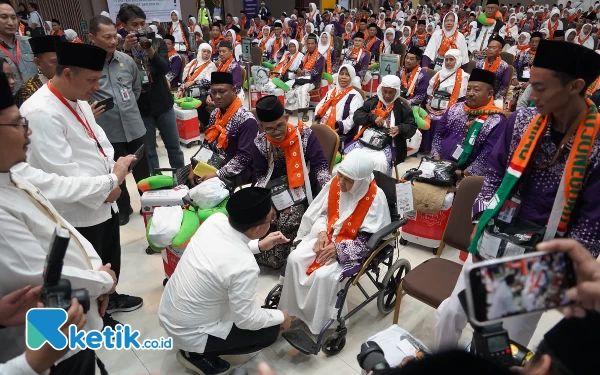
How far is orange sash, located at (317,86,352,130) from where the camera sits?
4.79 m

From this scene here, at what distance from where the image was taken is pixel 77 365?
1553mm

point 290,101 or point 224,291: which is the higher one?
point 224,291

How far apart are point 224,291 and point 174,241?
792 mm

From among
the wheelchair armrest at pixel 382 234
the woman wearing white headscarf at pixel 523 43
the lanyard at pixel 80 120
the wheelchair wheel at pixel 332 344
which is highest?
the lanyard at pixel 80 120

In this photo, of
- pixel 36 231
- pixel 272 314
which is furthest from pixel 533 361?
pixel 36 231

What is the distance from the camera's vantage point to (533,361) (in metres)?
0.94

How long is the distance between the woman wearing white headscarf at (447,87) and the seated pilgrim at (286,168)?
277 centimetres

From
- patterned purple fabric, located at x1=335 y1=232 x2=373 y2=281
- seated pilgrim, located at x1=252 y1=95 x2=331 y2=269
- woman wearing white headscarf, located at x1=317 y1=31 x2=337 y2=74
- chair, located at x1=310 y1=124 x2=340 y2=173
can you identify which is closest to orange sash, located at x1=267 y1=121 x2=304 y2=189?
seated pilgrim, located at x1=252 y1=95 x2=331 y2=269

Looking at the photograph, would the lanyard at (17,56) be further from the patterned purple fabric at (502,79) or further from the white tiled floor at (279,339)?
the patterned purple fabric at (502,79)

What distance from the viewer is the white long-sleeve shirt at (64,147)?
2025 millimetres

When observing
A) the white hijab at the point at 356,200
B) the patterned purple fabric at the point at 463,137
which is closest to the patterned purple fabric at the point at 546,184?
the white hijab at the point at 356,200

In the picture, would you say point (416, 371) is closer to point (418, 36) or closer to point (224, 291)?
point (224, 291)

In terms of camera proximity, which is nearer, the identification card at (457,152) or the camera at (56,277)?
the camera at (56,277)

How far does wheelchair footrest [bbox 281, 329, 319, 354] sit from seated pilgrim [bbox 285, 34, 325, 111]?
17.6 ft
